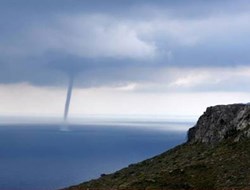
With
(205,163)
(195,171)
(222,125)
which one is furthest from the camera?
(222,125)

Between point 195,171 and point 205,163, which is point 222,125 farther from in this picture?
point 195,171

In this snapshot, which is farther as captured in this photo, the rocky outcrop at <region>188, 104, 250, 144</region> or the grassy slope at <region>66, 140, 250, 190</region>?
the rocky outcrop at <region>188, 104, 250, 144</region>

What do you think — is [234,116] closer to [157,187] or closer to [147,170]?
[147,170]

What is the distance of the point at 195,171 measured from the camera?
58156 mm

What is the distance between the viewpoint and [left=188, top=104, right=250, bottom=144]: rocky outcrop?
7162 centimetres

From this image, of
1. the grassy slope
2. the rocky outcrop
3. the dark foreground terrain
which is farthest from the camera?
the rocky outcrop

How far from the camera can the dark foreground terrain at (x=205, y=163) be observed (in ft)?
175

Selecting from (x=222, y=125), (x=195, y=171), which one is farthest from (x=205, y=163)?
(x=222, y=125)

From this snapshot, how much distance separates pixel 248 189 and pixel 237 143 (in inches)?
855

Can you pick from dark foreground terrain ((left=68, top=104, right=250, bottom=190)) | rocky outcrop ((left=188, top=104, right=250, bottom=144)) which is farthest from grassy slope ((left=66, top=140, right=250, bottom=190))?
rocky outcrop ((left=188, top=104, right=250, bottom=144))

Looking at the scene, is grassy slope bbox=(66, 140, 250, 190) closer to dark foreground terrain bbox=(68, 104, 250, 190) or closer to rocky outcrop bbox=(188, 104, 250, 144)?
dark foreground terrain bbox=(68, 104, 250, 190)

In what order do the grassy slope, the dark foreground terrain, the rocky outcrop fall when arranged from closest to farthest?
the grassy slope < the dark foreground terrain < the rocky outcrop

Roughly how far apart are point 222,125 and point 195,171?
2169 centimetres

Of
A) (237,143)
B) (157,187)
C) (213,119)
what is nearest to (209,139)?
(213,119)
